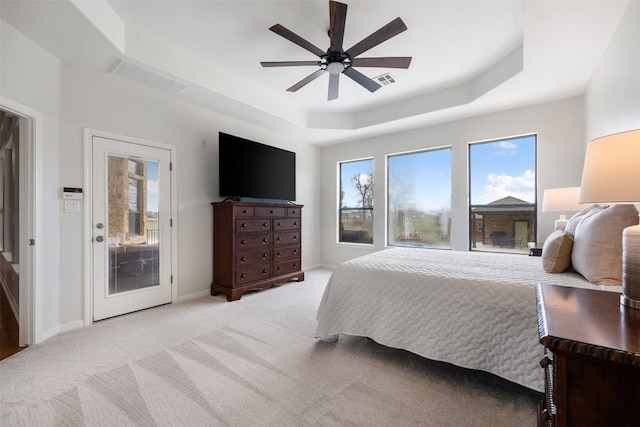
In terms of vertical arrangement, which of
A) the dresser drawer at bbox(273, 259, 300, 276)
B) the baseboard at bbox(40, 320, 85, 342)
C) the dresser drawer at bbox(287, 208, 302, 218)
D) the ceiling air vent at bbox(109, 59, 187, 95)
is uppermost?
the ceiling air vent at bbox(109, 59, 187, 95)

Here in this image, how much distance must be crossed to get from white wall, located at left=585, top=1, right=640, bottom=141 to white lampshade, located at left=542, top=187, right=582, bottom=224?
618mm

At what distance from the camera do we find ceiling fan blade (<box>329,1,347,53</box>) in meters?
2.02

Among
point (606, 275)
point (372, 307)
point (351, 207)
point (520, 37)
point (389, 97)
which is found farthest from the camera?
point (351, 207)

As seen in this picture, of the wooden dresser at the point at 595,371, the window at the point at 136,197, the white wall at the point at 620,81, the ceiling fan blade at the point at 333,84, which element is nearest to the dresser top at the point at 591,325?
the wooden dresser at the point at 595,371

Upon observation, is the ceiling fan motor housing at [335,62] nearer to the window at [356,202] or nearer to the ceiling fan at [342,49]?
the ceiling fan at [342,49]

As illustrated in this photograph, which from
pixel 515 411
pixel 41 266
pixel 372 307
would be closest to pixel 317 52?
pixel 372 307

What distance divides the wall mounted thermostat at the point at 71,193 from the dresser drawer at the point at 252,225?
1.68m

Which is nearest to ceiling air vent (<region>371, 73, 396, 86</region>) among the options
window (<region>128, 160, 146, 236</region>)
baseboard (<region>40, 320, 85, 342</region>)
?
window (<region>128, 160, 146, 236</region>)

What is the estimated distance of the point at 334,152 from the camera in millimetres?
5887

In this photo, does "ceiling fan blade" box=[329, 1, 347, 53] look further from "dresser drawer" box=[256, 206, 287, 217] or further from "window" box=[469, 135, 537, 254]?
"window" box=[469, 135, 537, 254]

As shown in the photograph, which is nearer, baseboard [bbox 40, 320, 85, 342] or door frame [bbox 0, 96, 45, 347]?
door frame [bbox 0, 96, 45, 347]

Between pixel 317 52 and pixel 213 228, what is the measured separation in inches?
110

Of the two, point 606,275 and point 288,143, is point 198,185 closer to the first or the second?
point 288,143

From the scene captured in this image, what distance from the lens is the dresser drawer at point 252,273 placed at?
3.82m
